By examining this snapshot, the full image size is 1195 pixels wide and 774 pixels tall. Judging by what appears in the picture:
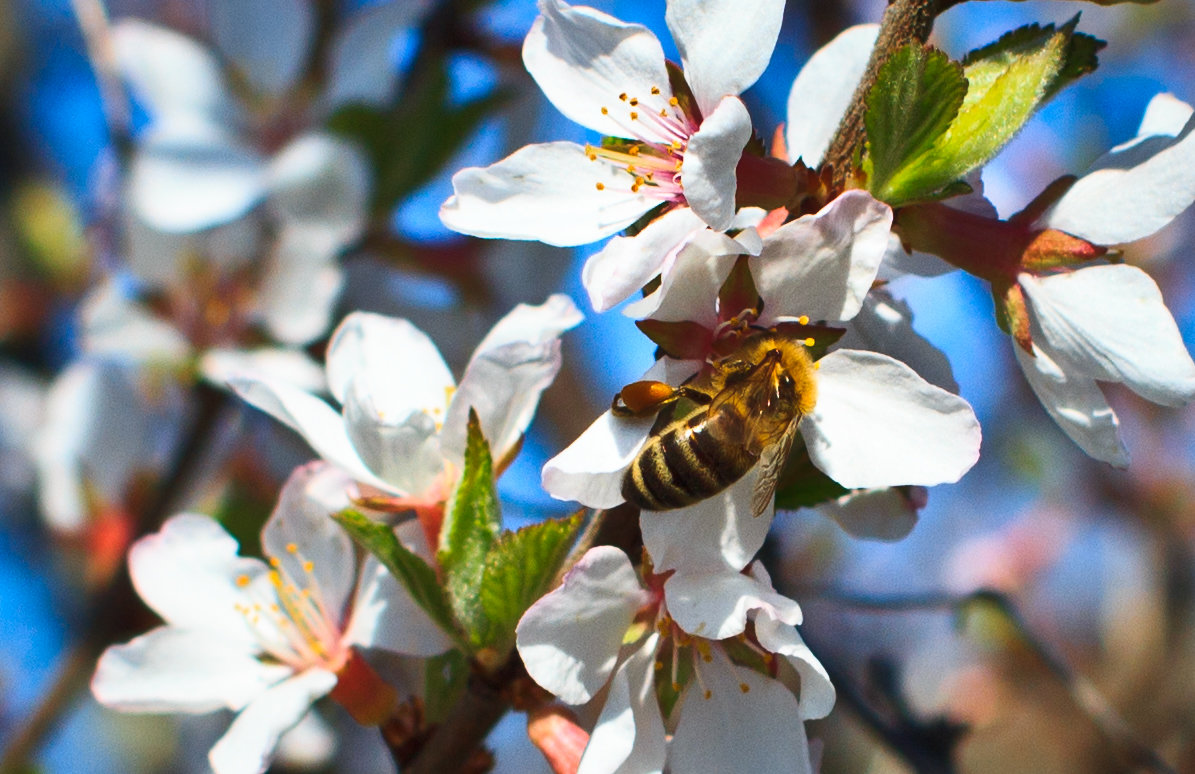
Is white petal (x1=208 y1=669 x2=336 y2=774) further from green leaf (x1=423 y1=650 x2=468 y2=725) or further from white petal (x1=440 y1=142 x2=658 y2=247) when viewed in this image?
white petal (x1=440 y1=142 x2=658 y2=247)

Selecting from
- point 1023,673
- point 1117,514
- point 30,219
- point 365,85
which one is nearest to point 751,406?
point 365,85

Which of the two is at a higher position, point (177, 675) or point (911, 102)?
point (911, 102)

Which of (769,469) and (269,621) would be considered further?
(269,621)

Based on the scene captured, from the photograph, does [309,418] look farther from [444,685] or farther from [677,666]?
[677,666]

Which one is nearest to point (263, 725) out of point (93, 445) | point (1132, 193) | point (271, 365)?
point (1132, 193)

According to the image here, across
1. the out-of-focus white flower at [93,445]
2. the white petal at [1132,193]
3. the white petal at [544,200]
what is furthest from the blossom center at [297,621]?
the out-of-focus white flower at [93,445]
